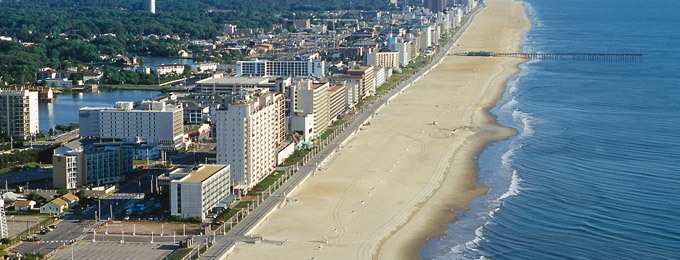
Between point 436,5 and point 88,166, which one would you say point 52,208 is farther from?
point 436,5

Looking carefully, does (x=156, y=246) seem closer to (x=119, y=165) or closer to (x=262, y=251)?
(x=262, y=251)

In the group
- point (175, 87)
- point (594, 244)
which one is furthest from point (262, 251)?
→ point (175, 87)

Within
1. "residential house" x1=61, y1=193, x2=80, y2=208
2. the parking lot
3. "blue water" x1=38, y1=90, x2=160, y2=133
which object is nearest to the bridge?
"blue water" x1=38, y1=90, x2=160, y2=133

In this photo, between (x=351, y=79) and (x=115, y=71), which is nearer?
(x=351, y=79)

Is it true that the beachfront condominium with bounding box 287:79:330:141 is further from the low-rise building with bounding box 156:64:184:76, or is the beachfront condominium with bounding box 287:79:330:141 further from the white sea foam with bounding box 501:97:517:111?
the low-rise building with bounding box 156:64:184:76

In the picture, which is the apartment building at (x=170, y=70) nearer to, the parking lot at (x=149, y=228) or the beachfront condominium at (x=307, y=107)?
the beachfront condominium at (x=307, y=107)

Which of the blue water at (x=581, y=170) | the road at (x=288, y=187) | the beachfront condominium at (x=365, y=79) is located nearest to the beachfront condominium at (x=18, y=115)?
the road at (x=288, y=187)
